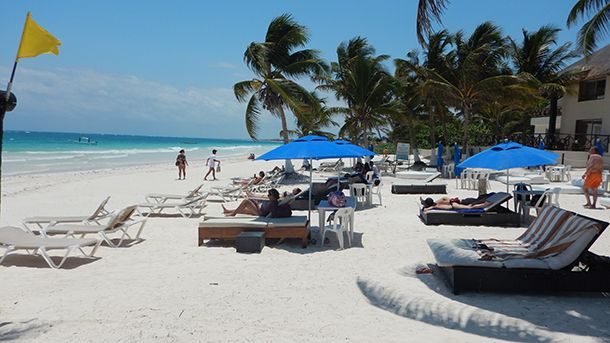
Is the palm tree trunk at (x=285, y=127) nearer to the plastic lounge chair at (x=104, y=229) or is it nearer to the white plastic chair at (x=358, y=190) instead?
the white plastic chair at (x=358, y=190)

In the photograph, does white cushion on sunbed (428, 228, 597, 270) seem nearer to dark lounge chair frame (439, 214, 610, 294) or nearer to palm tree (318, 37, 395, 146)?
dark lounge chair frame (439, 214, 610, 294)

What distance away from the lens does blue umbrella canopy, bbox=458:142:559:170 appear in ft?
27.4

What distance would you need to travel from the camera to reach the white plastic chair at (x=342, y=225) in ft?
22.6

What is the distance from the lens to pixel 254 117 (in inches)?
776

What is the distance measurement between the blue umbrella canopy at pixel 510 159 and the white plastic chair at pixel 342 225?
292 centimetres

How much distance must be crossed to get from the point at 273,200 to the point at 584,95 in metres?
24.1

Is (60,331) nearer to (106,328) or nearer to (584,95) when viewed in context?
(106,328)

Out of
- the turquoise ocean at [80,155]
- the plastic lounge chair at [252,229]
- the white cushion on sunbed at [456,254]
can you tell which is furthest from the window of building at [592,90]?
the turquoise ocean at [80,155]

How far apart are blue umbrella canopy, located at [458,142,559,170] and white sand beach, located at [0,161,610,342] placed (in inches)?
70.1

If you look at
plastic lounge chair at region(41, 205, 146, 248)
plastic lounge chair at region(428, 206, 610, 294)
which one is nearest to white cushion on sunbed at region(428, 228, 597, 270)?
plastic lounge chair at region(428, 206, 610, 294)

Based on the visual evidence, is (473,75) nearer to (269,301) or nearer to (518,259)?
(518,259)

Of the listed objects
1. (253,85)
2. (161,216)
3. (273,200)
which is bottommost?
(161,216)

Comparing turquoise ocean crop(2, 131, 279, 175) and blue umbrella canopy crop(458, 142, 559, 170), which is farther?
turquoise ocean crop(2, 131, 279, 175)

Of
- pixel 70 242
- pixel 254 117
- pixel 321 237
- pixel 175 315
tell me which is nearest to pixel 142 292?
pixel 175 315
